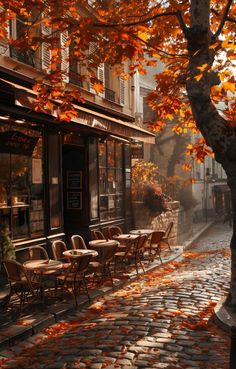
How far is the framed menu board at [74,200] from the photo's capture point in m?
13.4

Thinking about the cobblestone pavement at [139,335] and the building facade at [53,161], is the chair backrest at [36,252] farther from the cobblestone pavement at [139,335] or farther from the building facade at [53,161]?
the cobblestone pavement at [139,335]

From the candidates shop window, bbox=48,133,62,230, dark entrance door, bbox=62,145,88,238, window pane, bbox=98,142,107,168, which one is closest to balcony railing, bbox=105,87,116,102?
window pane, bbox=98,142,107,168

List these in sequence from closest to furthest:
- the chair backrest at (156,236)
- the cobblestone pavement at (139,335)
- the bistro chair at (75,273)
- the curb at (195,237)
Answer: the cobblestone pavement at (139,335), the bistro chair at (75,273), the chair backrest at (156,236), the curb at (195,237)

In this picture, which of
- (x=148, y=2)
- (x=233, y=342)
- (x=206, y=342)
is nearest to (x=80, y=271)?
(x=206, y=342)

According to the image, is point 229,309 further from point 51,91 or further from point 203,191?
point 203,191

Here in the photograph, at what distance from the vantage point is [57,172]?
37.2 feet

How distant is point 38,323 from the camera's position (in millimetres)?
6867

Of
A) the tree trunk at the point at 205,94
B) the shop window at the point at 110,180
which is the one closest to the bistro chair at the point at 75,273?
the tree trunk at the point at 205,94

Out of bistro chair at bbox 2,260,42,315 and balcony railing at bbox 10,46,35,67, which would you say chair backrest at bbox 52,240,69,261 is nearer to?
bistro chair at bbox 2,260,42,315

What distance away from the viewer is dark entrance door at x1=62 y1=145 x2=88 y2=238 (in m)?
13.4

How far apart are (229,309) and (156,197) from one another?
33.2 feet

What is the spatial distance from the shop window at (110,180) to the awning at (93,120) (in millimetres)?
1406

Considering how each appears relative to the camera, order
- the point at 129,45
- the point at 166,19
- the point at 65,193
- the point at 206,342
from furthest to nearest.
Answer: the point at 65,193 < the point at 166,19 < the point at 129,45 < the point at 206,342

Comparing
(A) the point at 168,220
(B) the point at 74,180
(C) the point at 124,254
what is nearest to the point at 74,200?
(B) the point at 74,180
